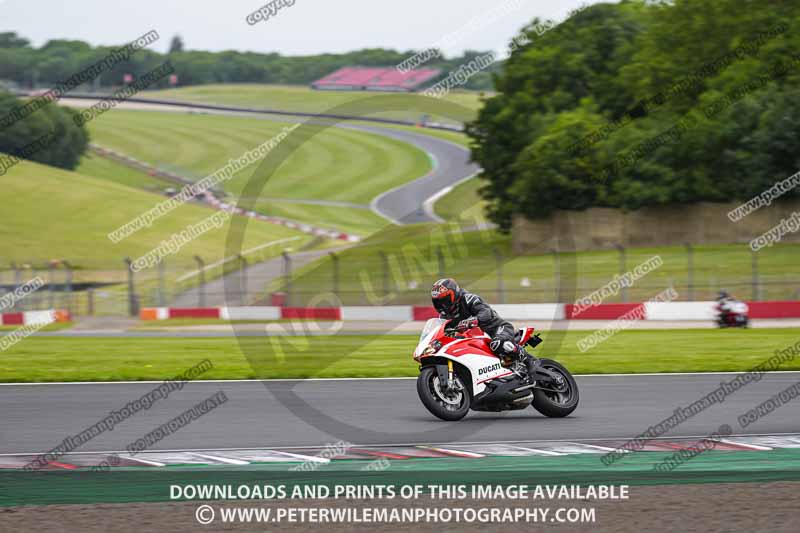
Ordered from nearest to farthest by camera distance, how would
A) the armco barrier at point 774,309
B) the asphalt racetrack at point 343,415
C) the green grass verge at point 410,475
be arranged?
the green grass verge at point 410,475 < the asphalt racetrack at point 343,415 < the armco barrier at point 774,309

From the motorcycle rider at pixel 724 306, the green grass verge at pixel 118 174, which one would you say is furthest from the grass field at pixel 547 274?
the green grass verge at pixel 118 174

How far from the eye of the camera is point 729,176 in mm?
44219

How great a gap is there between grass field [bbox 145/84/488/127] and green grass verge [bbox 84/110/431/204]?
11.7ft

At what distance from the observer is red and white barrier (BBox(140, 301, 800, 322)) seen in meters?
30.8

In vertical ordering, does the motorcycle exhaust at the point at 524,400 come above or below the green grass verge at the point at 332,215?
below

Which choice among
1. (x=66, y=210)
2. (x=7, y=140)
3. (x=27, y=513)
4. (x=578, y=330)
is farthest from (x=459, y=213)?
(x=27, y=513)

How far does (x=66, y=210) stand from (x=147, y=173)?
26323 millimetres

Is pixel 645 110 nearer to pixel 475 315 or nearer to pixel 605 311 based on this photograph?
pixel 605 311

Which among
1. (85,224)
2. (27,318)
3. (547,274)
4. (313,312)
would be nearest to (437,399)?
(313,312)

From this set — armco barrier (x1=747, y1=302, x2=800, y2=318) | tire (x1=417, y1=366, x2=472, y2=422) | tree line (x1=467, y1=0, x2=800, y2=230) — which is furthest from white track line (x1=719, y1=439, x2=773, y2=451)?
tree line (x1=467, y1=0, x2=800, y2=230)

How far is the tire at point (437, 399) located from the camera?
11.9m

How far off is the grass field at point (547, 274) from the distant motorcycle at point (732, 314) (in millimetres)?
5298

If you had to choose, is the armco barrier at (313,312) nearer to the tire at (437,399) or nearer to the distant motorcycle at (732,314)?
the distant motorcycle at (732,314)

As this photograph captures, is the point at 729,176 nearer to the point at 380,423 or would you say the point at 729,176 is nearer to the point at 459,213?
the point at 459,213
